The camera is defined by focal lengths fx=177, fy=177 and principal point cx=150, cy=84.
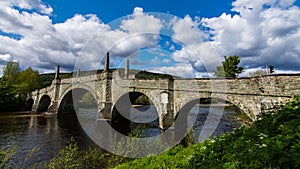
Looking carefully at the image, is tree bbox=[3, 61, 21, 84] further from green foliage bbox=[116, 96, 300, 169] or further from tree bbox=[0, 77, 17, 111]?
green foliage bbox=[116, 96, 300, 169]

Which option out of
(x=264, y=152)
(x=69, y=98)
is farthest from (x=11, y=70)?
(x=264, y=152)

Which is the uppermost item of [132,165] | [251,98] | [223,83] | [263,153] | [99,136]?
[223,83]

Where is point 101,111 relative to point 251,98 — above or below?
below

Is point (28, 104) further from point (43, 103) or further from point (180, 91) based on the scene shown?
point (180, 91)

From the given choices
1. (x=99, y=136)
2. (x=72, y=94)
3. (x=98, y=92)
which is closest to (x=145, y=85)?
(x=99, y=136)

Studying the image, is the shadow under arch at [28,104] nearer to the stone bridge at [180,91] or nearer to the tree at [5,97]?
the tree at [5,97]

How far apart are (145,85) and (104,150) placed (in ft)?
24.2

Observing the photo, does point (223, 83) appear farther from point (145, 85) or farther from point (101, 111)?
point (101, 111)

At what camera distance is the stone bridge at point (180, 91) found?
8.27 metres

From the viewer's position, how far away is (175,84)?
13.9 m


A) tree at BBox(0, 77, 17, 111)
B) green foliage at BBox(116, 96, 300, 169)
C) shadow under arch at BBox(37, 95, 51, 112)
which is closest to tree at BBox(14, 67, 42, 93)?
tree at BBox(0, 77, 17, 111)

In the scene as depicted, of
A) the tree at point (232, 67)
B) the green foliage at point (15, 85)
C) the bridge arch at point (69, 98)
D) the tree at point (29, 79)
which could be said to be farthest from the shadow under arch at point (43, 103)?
the tree at point (232, 67)

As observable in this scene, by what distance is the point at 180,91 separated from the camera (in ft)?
44.2

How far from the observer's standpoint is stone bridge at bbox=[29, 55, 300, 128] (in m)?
8.27
